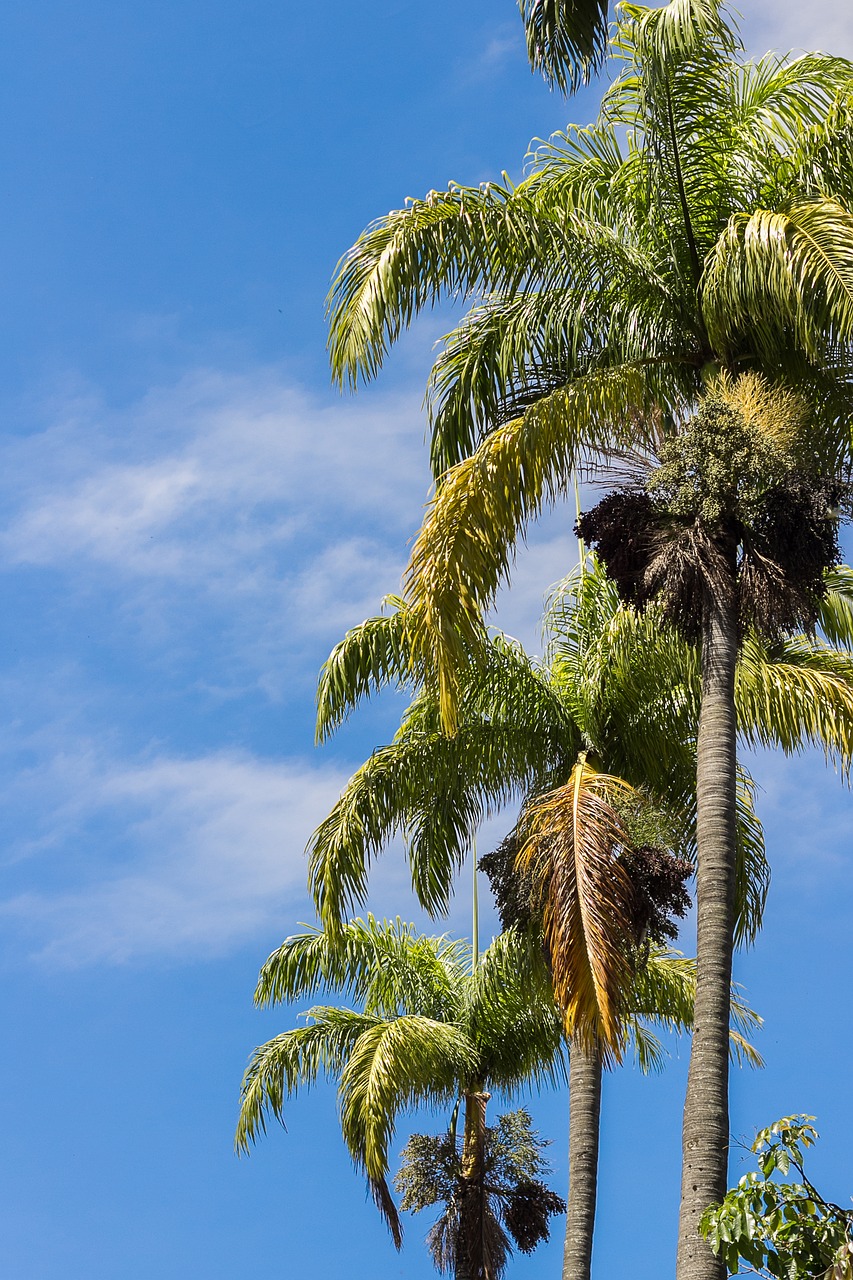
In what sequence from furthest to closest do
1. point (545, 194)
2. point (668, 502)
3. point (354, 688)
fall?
point (354, 688) → point (545, 194) → point (668, 502)

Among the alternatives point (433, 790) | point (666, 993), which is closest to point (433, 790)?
point (433, 790)

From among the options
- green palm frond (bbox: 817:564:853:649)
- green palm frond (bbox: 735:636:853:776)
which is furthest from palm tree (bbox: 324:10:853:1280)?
green palm frond (bbox: 817:564:853:649)

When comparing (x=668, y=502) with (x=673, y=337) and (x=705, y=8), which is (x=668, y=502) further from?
(x=705, y=8)

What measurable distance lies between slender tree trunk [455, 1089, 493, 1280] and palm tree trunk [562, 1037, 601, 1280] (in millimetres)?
4415

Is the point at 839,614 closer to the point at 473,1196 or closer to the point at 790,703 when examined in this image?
the point at 790,703

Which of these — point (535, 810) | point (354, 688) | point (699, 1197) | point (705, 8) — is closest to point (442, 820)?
point (354, 688)

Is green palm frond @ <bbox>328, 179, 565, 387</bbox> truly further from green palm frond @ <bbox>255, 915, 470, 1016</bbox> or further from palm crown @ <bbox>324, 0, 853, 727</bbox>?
green palm frond @ <bbox>255, 915, 470, 1016</bbox>

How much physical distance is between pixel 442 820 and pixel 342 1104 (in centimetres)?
360

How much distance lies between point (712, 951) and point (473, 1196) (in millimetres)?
9760

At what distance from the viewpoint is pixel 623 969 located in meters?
11.7

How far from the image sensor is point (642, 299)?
13148mm

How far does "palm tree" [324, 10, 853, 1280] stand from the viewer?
11.9m

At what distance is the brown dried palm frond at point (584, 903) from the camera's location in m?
11.4

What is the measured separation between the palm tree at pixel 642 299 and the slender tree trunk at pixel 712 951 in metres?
0.02
